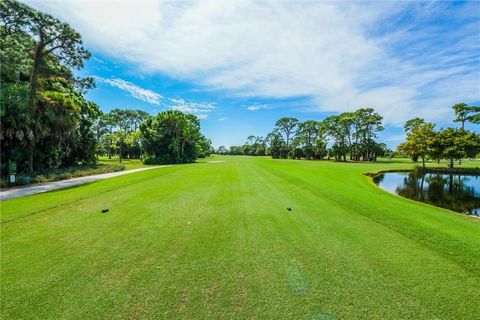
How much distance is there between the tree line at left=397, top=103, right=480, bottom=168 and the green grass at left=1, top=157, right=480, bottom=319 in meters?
25.8

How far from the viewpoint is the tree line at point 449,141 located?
24.7m

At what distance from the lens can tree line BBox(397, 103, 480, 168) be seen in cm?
2469

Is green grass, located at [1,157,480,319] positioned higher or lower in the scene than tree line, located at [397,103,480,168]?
lower

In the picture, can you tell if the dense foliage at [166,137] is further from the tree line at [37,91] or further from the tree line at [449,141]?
the tree line at [449,141]

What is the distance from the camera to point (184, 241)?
4.37 metres

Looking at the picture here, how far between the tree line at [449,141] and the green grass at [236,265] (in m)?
25.8

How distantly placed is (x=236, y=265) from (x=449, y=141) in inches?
1330

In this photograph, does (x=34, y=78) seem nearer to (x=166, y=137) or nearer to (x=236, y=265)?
(x=236, y=265)

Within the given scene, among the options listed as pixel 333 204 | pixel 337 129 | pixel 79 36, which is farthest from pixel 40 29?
pixel 337 129

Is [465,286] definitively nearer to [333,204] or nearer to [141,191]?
[333,204]

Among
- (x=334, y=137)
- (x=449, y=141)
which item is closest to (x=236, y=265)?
(x=449, y=141)

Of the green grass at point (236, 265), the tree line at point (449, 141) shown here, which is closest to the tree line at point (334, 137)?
the tree line at point (449, 141)

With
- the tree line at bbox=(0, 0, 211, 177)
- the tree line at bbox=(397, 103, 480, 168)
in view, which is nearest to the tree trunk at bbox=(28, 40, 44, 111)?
the tree line at bbox=(0, 0, 211, 177)

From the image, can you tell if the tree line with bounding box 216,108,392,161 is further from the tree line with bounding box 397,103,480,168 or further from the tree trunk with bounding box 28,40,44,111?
the tree trunk with bounding box 28,40,44,111
